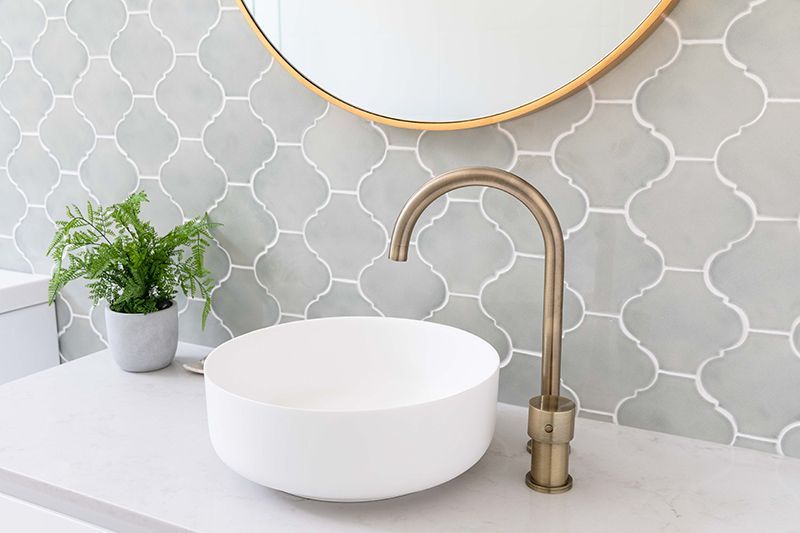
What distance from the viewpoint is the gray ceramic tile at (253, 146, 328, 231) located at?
124cm

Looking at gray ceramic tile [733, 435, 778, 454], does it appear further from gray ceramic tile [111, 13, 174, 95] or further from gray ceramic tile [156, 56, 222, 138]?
gray ceramic tile [111, 13, 174, 95]

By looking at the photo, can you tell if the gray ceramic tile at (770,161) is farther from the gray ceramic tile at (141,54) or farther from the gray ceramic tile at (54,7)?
the gray ceramic tile at (54,7)

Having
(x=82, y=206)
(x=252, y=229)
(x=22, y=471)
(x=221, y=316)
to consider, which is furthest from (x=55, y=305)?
(x=22, y=471)

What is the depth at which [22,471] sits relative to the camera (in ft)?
3.10

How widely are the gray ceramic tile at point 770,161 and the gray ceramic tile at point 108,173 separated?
3.25 feet

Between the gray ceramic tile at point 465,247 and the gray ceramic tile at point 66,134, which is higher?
the gray ceramic tile at point 66,134

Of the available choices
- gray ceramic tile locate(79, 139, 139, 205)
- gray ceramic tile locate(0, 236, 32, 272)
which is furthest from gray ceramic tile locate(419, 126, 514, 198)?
gray ceramic tile locate(0, 236, 32, 272)

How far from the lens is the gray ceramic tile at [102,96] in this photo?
4.53ft

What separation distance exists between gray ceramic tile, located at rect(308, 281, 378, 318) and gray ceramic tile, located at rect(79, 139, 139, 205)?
1.39ft

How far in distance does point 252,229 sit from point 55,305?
53cm

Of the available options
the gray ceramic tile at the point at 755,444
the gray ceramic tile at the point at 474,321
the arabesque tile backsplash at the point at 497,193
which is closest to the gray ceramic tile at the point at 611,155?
the arabesque tile backsplash at the point at 497,193

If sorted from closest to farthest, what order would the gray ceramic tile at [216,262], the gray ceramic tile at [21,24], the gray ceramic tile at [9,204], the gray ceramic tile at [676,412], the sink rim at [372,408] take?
the sink rim at [372,408] < the gray ceramic tile at [676,412] < the gray ceramic tile at [216,262] < the gray ceramic tile at [21,24] < the gray ceramic tile at [9,204]

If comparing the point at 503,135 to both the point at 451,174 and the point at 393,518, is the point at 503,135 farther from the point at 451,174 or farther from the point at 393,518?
the point at 393,518

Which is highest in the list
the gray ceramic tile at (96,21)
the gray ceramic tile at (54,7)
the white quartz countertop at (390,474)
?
the gray ceramic tile at (54,7)
